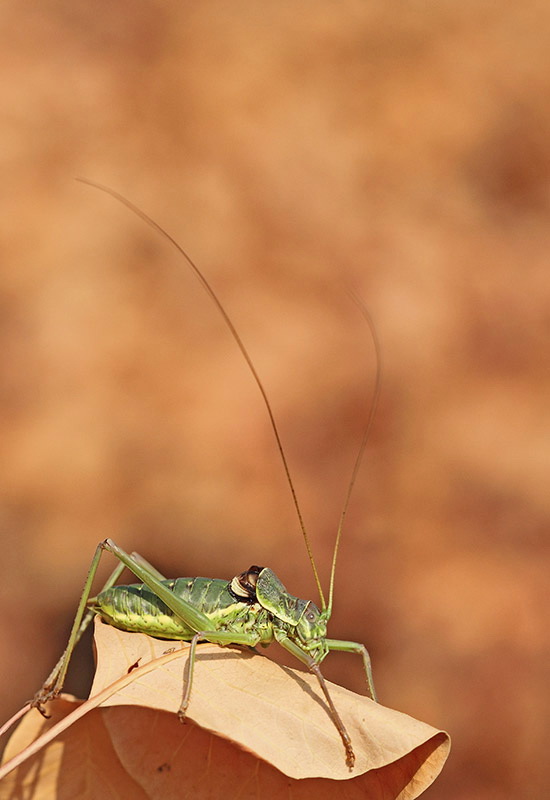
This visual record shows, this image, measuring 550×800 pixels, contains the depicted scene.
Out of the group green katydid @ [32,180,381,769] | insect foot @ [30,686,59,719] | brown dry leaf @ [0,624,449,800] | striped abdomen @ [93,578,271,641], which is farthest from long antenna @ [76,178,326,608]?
insect foot @ [30,686,59,719]

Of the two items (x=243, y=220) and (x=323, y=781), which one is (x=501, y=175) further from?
(x=323, y=781)

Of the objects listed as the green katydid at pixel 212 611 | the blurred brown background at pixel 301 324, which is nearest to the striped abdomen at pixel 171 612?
the green katydid at pixel 212 611

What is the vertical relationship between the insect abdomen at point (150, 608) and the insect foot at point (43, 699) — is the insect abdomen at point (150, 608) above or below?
above

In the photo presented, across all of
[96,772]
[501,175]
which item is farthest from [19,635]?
[501,175]

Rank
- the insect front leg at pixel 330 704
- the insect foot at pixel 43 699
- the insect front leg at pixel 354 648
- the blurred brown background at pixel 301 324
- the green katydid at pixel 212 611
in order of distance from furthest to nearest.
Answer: the blurred brown background at pixel 301 324 < the insect front leg at pixel 354 648 < the green katydid at pixel 212 611 < the insect foot at pixel 43 699 < the insect front leg at pixel 330 704

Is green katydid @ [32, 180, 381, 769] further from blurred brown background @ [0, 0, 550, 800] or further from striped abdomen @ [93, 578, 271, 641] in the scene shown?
blurred brown background @ [0, 0, 550, 800]

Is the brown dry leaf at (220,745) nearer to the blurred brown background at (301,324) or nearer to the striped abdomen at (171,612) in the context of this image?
the striped abdomen at (171,612)

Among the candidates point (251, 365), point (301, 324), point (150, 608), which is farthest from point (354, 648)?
point (301, 324)
